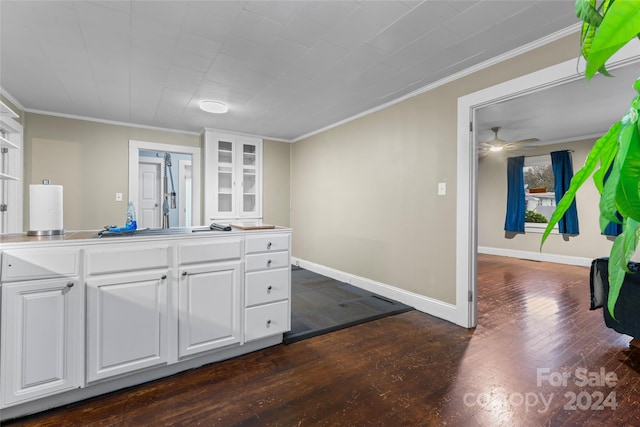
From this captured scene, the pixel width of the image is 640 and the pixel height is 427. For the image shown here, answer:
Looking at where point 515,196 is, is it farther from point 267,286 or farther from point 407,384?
point 267,286

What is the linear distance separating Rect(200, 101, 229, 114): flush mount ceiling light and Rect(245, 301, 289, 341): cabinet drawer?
2.46m

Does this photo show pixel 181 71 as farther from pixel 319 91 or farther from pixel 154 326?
pixel 154 326

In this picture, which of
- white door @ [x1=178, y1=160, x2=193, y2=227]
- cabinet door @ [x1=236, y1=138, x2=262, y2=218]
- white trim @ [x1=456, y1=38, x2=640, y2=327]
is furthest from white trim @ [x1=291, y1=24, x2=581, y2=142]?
white door @ [x1=178, y1=160, x2=193, y2=227]

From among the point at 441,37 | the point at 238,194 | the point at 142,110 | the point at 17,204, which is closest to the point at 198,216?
the point at 238,194

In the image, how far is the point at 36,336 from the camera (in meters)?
1.64

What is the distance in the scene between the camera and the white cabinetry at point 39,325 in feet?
5.19

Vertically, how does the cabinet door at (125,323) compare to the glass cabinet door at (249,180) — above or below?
below

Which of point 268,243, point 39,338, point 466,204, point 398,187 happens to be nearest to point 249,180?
point 398,187

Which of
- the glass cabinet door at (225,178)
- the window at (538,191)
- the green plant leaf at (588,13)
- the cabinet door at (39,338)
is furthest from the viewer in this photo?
the window at (538,191)

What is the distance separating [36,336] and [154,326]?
55 centimetres

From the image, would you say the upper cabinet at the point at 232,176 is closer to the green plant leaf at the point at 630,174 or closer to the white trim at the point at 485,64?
the white trim at the point at 485,64

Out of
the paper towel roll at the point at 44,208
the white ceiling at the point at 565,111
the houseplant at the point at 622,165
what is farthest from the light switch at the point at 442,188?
the paper towel roll at the point at 44,208

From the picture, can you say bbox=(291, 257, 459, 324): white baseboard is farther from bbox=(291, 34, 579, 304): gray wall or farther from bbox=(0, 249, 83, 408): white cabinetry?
bbox=(0, 249, 83, 408): white cabinetry

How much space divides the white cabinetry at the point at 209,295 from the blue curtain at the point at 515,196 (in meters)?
6.43
